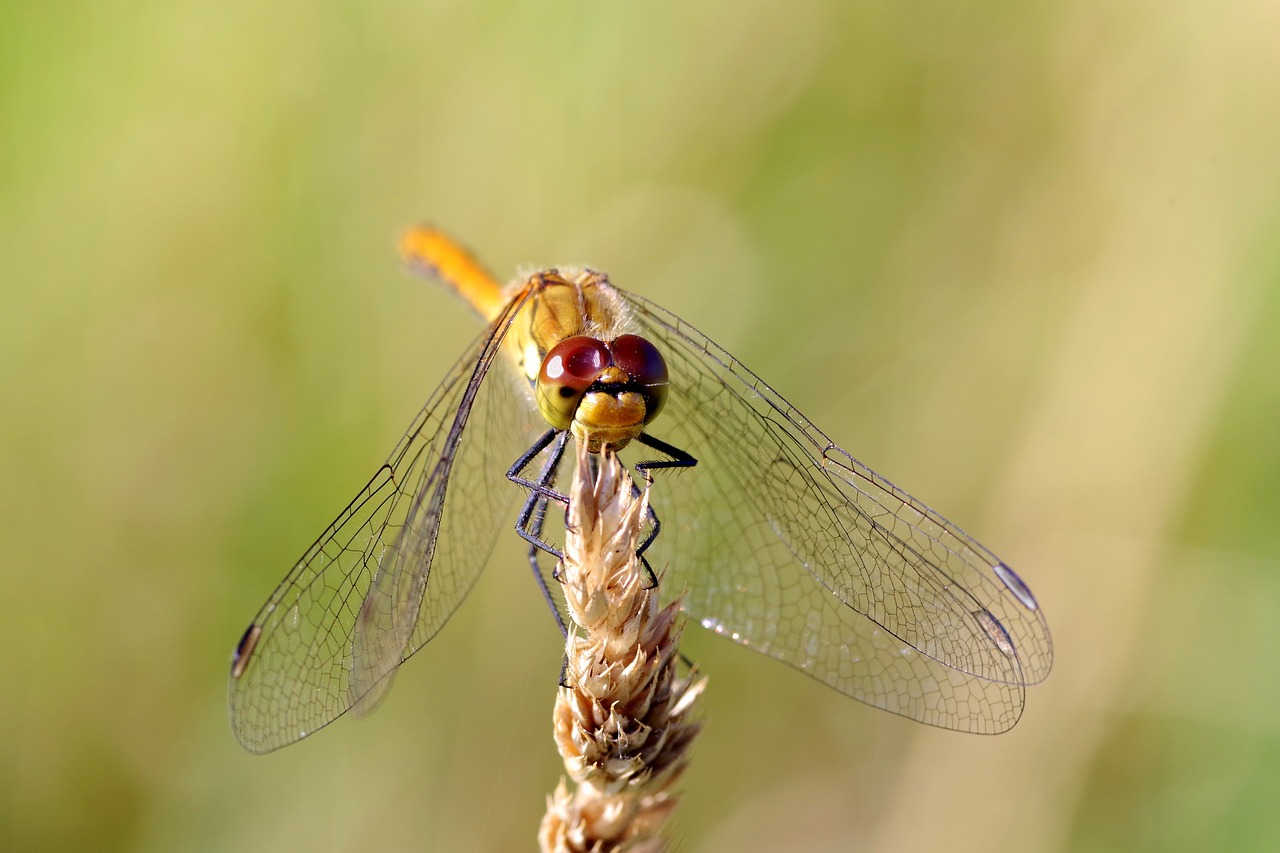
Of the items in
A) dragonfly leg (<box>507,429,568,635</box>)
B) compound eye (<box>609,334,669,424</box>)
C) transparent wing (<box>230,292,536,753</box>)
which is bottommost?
transparent wing (<box>230,292,536,753</box>)

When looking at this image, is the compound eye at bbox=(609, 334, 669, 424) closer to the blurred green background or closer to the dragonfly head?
the dragonfly head

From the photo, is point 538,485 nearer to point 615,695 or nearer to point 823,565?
point 823,565

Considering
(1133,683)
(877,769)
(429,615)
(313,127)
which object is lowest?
(429,615)

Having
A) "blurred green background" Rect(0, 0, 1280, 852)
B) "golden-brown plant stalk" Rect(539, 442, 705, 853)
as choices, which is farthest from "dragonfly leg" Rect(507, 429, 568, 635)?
"blurred green background" Rect(0, 0, 1280, 852)

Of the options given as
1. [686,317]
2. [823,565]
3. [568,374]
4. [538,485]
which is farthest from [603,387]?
[686,317]

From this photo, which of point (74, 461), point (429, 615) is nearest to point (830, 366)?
point (429, 615)

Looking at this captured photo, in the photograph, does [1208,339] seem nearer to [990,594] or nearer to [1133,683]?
[1133,683]
